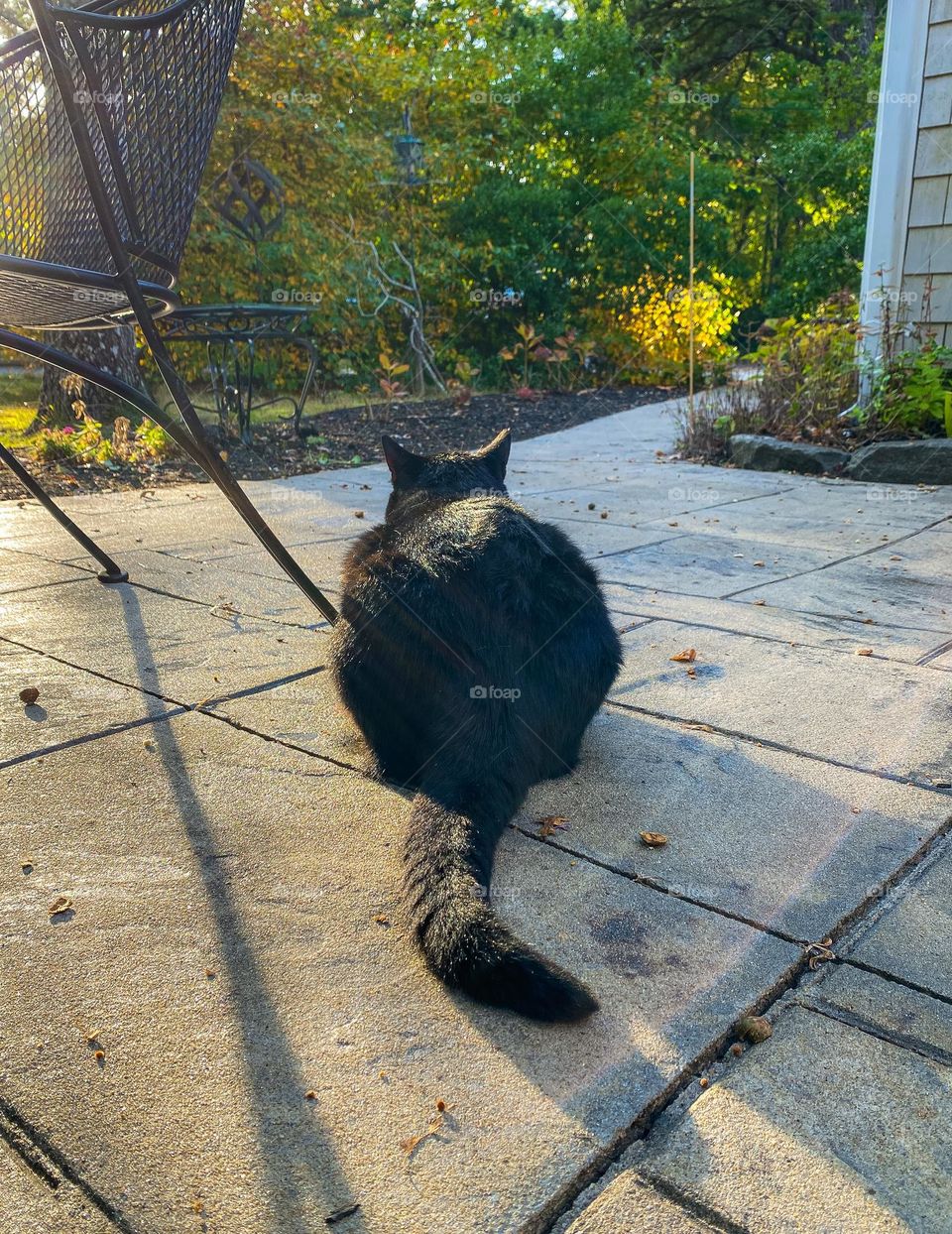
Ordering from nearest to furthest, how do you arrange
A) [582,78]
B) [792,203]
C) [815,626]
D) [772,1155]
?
[772,1155] → [815,626] → [582,78] → [792,203]

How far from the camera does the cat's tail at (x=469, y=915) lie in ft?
4.13

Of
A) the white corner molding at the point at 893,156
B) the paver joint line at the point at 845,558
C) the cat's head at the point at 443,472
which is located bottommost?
the paver joint line at the point at 845,558

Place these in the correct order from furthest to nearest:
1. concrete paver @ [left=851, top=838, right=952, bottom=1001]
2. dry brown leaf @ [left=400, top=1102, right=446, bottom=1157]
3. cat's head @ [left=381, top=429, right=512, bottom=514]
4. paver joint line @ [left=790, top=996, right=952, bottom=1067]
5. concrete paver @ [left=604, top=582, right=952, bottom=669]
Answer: concrete paver @ [left=604, top=582, right=952, bottom=669] < cat's head @ [left=381, top=429, right=512, bottom=514] < concrete paver @ [left=851, top=838, right=952, bottom=1001] < paver joint line @ [left=790, top=996, right=952, bottom=1067] < dry brown leaf @ [left=400, top=1102, right=446, bottom=1157]

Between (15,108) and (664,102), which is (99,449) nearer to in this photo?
(15,108)

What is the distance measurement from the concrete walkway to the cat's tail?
0.21 ft

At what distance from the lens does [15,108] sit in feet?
8.12

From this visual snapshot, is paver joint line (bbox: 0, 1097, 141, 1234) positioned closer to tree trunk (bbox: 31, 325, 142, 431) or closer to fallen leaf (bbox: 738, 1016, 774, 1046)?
fallen leaf (bbox: 738, 1016, 774, 1046)

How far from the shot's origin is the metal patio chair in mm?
2223

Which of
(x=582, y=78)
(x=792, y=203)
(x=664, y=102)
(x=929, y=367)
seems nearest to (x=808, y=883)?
(x=929, y=367)

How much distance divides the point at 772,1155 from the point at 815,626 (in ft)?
7.40

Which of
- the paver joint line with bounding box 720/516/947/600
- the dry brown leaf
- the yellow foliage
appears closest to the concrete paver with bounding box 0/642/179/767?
the dry brown leaf

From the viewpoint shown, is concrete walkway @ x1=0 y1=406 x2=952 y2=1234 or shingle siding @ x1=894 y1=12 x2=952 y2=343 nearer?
concrete walkway @ x1=0 y1=406 x2=952 y2=1234

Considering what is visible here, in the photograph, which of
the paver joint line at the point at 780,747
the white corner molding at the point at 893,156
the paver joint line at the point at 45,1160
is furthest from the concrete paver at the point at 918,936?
the white corner molding at the point at 893,156

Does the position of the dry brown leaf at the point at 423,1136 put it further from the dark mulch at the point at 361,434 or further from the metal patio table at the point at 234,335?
the metal patio table at the point at 234,335
